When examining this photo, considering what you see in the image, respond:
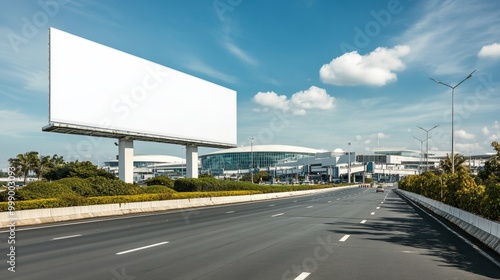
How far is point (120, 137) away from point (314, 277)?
38222 mm

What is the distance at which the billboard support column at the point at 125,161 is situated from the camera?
42938 millimetres

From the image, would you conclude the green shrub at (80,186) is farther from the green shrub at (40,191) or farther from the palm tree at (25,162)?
the palm tree at (25,162)

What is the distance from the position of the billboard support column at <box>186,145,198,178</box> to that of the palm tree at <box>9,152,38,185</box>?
43270 millimetres

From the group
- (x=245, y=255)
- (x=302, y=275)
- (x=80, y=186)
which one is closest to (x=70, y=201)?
(x=80, y=186)

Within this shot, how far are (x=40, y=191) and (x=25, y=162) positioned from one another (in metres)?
67.4

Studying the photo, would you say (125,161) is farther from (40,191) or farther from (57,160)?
(57,160)

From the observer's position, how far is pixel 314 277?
336 inches

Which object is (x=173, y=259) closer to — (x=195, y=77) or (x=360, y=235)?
(x=360, y=235)

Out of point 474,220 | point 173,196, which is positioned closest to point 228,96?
point 173,196

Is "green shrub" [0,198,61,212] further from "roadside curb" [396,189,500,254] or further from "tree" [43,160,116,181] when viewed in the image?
"tree" [43,160,116,181]

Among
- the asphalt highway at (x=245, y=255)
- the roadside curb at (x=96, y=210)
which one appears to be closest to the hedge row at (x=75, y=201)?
the roadside curb at (x=96, y=210)

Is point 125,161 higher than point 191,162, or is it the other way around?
point 125,161

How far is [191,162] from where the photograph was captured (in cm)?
5650

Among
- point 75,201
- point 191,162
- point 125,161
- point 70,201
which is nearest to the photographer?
point 70,201
